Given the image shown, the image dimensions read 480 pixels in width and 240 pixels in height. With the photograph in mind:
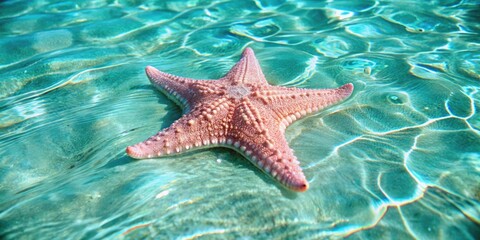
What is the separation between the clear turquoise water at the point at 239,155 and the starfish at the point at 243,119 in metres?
0.14

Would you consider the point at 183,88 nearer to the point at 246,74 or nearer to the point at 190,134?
the point at 246,74

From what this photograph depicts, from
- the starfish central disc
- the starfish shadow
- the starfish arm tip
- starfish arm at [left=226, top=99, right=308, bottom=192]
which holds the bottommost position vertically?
the starfish shadow

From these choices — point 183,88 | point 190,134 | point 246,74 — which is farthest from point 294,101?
point 183,88

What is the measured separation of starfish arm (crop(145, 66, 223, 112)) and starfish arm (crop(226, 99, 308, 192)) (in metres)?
0.49

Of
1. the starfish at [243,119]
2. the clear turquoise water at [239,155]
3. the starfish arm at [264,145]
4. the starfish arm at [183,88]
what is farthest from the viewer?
the starfish arm at [183,88]

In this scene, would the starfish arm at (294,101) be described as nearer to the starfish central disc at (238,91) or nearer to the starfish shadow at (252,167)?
the starfish central disc at (238,91)

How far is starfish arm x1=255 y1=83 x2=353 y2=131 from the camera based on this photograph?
337cm

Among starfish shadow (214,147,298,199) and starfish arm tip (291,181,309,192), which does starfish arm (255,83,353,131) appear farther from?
starfish arm tip (291,181,309,192)

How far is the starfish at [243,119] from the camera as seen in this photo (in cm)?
277

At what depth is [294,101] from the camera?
3443mm

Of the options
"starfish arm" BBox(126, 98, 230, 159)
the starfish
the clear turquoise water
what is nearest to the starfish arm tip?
the starfish

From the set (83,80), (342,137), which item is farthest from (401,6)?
(83,80)

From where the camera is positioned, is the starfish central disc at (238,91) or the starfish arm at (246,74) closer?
the starfish central disc at (238,91)

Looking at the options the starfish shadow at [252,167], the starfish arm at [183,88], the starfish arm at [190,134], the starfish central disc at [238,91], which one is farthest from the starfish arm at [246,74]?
the starfish shadow at [252,167]
